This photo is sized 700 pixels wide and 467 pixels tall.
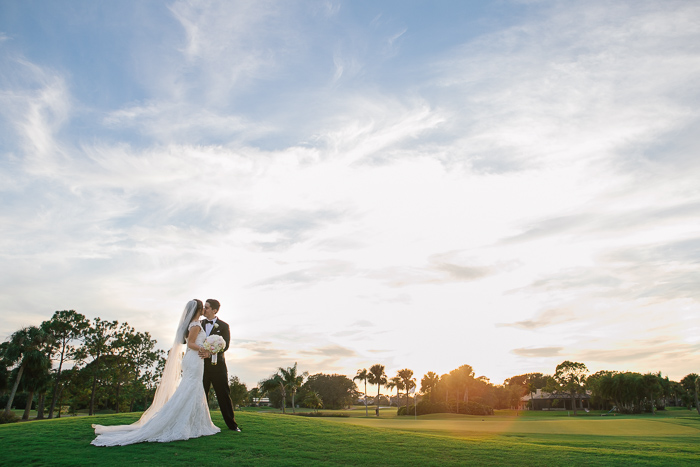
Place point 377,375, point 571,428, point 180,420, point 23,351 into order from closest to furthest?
point 180,420 → point 571,428 → point 23,351 → point 377,375

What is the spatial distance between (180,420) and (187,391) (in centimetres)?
76

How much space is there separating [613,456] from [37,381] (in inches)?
2751

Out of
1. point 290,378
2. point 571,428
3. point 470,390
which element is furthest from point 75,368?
point 470,390

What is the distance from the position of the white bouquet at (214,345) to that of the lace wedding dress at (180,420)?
28 cm

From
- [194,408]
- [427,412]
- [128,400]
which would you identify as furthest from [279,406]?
[194,408]

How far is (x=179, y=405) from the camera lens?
1292 cm

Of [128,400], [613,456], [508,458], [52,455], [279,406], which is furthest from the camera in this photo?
[279,406]

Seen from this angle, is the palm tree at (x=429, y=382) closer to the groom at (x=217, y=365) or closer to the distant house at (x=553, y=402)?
the distant house at (x=553, y=402)

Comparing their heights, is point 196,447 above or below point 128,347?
below

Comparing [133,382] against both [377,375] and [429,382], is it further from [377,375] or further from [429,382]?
[429,382]

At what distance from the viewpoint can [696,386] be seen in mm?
103875

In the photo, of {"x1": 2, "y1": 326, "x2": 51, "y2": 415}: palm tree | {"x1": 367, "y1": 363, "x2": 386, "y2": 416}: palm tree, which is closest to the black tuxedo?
{"x1": 2, "y1": 326, "x2": 51, "y2": 415}: palm tree

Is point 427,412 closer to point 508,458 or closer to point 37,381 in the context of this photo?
point 37,381

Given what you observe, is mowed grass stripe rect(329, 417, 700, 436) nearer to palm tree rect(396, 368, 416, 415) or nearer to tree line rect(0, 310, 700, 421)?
tree line rect(0, 310, 700, 421)
